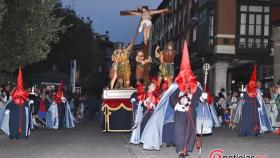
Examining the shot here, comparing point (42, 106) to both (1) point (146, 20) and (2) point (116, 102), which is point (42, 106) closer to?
(2) point (116, 102)

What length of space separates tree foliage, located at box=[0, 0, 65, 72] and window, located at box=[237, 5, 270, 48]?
1821cm

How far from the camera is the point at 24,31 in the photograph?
2012 centimetres

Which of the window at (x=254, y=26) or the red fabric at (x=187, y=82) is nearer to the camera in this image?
the red fabric at (x=187, y=82)

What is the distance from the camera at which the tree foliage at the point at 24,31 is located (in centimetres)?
1973

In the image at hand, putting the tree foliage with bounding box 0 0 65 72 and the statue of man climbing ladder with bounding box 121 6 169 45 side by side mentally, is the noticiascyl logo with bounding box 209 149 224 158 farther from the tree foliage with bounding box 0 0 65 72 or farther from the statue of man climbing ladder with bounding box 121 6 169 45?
the tree foliage with bounding box 0 0 65 72

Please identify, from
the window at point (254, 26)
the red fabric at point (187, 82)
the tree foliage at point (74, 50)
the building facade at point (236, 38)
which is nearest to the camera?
the red fabric at point (187, 82)

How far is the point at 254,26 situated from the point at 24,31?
20309 mm

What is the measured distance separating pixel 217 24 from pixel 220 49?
69.4 inches

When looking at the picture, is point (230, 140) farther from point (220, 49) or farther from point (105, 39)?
point (105, 39)

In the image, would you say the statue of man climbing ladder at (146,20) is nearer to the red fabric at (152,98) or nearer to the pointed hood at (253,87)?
the pointed hood at (253,87)

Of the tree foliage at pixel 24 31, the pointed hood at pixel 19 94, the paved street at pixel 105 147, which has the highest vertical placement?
the tree foliage at pixel 24 31

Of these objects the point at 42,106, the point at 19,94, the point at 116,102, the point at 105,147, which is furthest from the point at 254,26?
the point at 105,147

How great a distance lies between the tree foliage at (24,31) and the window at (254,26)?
18209 mm

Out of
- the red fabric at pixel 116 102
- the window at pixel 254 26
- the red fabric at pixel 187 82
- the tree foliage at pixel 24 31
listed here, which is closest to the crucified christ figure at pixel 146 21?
the red fabric at pixel 116 102
